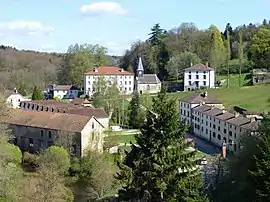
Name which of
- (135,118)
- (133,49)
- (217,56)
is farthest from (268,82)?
(133,49)

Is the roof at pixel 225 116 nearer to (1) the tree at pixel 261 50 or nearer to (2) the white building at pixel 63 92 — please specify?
(1) the tree at pixel 261 50

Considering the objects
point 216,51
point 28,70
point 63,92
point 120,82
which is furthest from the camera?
point 28,70

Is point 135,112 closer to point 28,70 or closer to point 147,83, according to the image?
point 147,83

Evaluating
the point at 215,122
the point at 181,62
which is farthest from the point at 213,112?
the point at 181,62

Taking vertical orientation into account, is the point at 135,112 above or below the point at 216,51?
below

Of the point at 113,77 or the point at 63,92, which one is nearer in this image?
the point at 113,77

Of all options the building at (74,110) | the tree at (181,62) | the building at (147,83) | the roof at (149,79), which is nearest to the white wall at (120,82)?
the building at (147,83)
